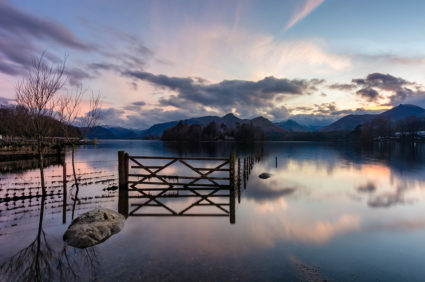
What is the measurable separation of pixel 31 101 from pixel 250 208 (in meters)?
15.2

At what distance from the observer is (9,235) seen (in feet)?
29.5

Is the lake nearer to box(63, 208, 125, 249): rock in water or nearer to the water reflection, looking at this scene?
the water reflection

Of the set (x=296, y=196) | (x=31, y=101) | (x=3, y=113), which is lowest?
(x=296, y=196)

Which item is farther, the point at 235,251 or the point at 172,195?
the point at 172,195

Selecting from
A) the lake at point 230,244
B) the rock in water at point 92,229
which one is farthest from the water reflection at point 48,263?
the rock in water at point 92,229

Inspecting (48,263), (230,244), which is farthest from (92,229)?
(230,244)

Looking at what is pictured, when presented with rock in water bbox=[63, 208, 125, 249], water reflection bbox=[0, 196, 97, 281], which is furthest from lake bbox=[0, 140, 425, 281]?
rock in water bbox=[63, 208, 125, 249]

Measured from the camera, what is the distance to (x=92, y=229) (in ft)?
28.3

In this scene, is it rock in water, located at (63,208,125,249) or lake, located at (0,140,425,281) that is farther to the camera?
rock in water, located at (63,208,125,249)

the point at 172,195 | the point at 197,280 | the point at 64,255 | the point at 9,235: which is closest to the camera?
the point at 197,280

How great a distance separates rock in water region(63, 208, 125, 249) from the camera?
320 inches

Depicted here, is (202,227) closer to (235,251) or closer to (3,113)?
(235,251)

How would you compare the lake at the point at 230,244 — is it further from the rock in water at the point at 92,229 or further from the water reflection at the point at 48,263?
the rock in water at the point at 92,229

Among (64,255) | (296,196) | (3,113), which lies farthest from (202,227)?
(3,113)
